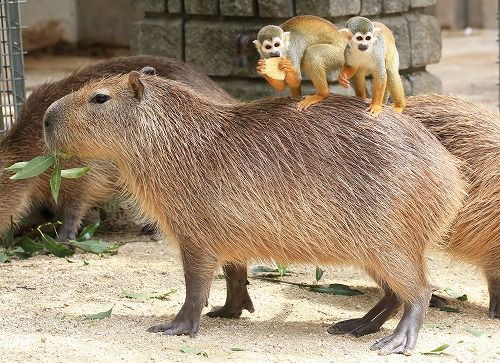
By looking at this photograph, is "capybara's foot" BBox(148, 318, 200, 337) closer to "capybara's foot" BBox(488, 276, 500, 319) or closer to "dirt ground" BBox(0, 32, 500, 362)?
"dirt ground" BBox(0, 32, 500, 362)

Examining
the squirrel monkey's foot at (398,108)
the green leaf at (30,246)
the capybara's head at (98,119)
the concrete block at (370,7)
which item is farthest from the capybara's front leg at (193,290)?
the concrete block at (370,7)

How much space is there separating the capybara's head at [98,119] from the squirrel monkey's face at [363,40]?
102cm

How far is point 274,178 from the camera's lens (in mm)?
4809

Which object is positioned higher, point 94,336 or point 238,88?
point 238,88

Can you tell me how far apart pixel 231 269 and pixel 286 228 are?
593mm

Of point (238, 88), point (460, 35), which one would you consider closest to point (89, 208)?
point (238, 88)

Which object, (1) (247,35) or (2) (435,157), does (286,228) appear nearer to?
(2) (435,157)

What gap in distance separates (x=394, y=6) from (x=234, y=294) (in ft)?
10.4

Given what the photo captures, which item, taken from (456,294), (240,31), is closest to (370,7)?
(240,31)

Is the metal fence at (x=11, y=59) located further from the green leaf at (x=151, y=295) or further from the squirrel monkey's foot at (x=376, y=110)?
the squirrel monkey's foot at (x=376, y=110)

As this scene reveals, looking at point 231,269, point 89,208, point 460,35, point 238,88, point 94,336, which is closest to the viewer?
point 94,336

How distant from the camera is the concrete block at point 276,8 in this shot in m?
7.27

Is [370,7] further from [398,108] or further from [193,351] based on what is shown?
[193,351]

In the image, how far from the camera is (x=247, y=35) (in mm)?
7453
